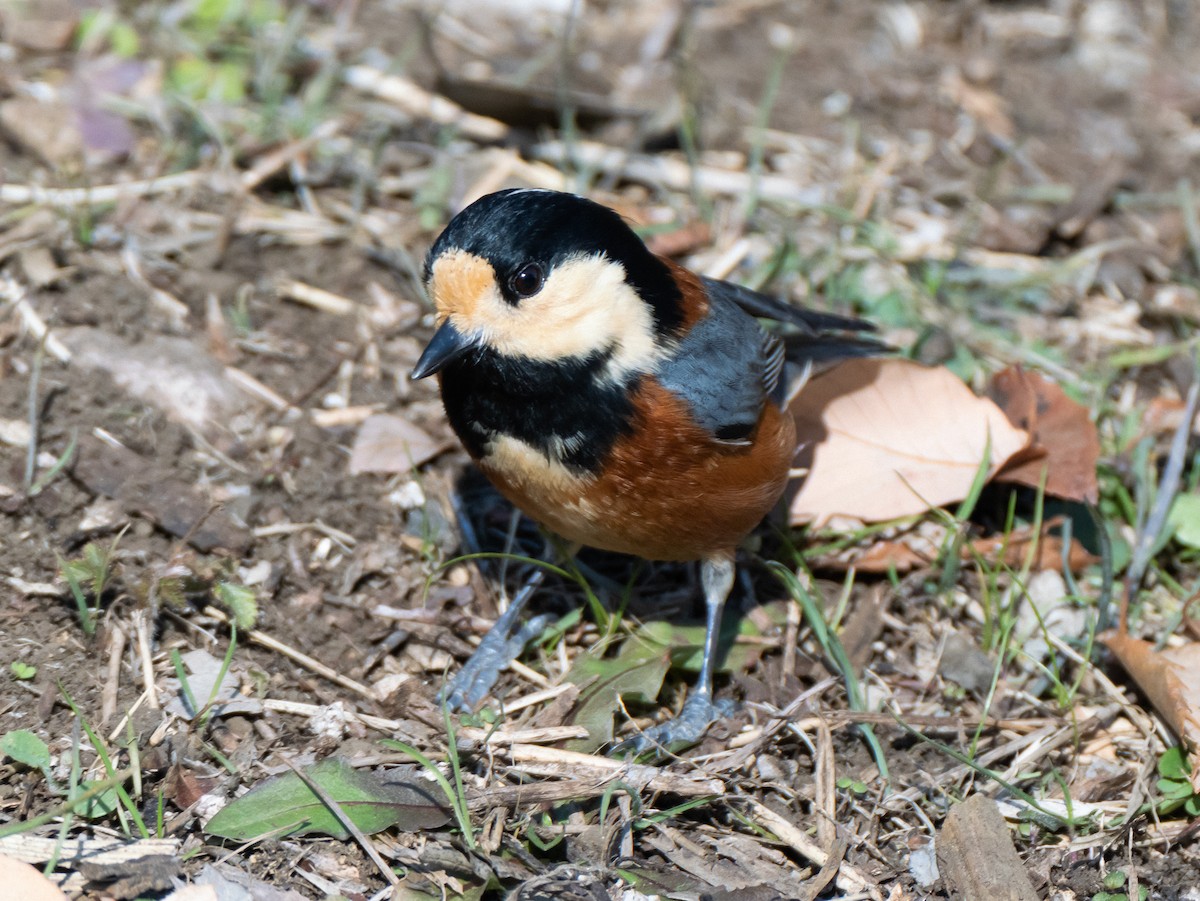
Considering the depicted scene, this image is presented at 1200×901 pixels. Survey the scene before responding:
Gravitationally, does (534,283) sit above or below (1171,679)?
above

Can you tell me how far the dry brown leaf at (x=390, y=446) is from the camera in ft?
15.9

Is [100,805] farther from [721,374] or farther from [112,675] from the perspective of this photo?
[721,374]

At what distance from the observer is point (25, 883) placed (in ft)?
10.2

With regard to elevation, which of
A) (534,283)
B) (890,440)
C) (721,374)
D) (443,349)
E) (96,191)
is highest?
(534,283)

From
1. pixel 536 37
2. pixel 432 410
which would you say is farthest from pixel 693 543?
pixel 536 37

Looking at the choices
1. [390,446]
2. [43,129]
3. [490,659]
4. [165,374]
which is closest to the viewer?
[490,659]

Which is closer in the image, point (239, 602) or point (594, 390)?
point (594, 390)

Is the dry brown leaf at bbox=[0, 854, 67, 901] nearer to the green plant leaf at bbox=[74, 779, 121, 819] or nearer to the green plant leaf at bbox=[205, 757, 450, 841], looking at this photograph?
the green plant leaf at bbox=[74, 779, 121, 819]

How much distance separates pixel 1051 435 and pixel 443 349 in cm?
256

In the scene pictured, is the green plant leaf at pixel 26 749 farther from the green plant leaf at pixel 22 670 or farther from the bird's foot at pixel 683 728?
the bird's foot at pixel 683 728

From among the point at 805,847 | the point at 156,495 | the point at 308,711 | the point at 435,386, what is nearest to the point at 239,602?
the point at 308,711

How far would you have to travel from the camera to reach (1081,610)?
15.6 feet

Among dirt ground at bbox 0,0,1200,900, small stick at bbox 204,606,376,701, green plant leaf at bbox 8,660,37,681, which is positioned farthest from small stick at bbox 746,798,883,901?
green plant leaf at bbox 8,660,37,681

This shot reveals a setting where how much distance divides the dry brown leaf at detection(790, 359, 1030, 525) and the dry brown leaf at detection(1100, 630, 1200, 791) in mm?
824
